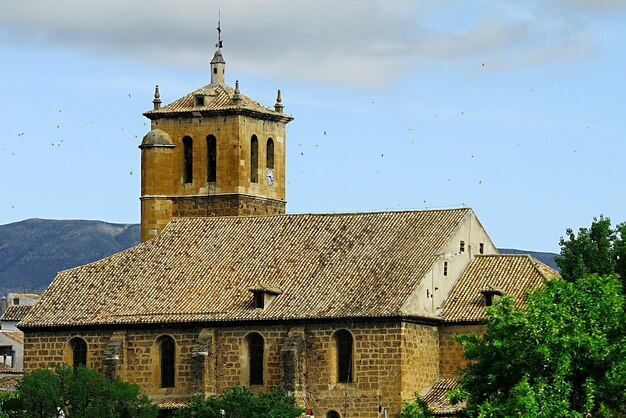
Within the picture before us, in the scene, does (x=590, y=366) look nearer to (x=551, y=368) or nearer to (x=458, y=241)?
(x=551, y=368)

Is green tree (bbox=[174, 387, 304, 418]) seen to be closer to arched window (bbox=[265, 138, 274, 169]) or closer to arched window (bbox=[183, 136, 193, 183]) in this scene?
arched window (bbox=[183, 136, 193, 183])

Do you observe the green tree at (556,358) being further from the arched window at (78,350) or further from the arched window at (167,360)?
the arched window at (78,350)

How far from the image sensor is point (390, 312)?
8650 centimetres

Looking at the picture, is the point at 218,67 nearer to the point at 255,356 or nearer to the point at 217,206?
the point at 217,206

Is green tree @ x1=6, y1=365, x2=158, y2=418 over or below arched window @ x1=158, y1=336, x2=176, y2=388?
below

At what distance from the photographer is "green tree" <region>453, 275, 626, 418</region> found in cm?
6800

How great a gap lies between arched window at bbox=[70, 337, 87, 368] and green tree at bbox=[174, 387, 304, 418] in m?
7.51

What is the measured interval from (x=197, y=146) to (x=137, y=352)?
1386 cm

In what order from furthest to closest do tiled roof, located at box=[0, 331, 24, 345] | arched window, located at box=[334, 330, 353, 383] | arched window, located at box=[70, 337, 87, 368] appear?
tiled roof, located at box=[0, 331, 24, 345] < arched window, located at box=[70, 337, 87, 368] < arched window, located at box=[334, 330, 353, 383]

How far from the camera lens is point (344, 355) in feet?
288

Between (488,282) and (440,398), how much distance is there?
6.22m

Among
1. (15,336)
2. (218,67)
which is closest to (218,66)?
(218,67)

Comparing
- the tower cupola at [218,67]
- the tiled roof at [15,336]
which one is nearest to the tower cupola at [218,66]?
the tower cupola at [218,67]

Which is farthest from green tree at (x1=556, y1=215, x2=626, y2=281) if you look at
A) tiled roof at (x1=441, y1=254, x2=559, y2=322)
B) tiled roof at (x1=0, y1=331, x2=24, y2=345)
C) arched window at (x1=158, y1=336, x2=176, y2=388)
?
tiled roof at (x1=0, y1=331, x2=24, y2=345)
